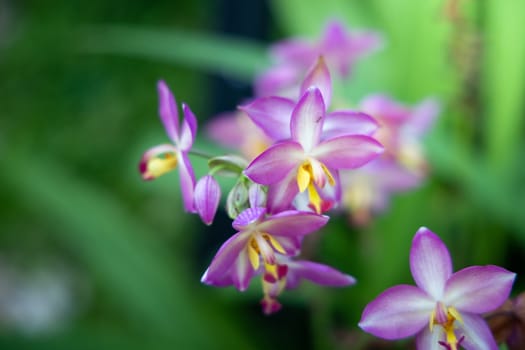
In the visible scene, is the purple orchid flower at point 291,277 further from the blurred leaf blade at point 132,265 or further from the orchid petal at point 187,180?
the blurred leaf blade at point 132,265

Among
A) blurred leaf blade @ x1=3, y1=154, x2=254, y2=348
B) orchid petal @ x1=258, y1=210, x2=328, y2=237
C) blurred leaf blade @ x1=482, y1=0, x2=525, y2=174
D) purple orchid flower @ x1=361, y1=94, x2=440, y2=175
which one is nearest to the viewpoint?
orchid petal @ x1=258, y1=210, x2=328, y2=237

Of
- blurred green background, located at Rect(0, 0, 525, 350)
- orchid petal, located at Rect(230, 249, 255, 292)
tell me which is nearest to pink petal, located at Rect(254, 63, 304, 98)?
blurred green background, located at Rect(0, 0, 525, 350)

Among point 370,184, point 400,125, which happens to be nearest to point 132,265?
point 370,184

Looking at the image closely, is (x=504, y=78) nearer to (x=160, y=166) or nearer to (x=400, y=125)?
(x=400, y=125)

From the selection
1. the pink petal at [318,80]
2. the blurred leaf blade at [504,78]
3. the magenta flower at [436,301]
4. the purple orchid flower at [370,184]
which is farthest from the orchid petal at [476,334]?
the blurred leaf blade at [504,78]

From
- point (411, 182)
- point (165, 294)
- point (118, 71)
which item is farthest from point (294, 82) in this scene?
point (118, 71)

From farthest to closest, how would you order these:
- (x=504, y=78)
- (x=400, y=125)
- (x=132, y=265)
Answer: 1. (x=132, y=265)
2. (x=504, y=78)
3. (x=400, y=125)

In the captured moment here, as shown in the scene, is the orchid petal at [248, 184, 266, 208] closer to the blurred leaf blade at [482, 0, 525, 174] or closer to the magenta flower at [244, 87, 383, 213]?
the magenta flower at [244, 87, 383, 213]
